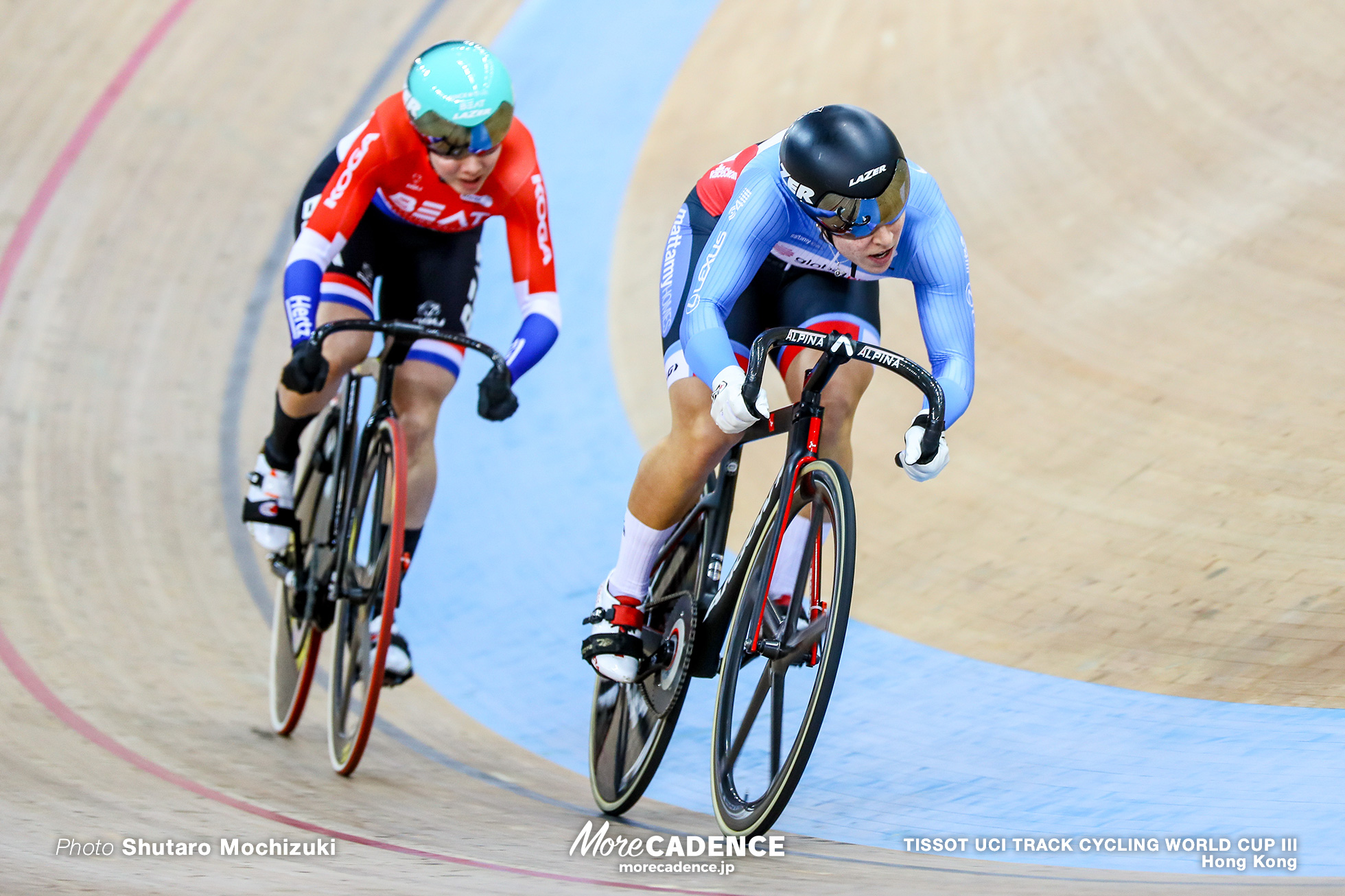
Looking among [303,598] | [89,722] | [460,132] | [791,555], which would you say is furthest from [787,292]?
[89,722]

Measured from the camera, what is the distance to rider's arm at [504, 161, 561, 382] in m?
3.29

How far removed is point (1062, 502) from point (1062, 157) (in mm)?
2115

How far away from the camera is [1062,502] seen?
4.17 metres

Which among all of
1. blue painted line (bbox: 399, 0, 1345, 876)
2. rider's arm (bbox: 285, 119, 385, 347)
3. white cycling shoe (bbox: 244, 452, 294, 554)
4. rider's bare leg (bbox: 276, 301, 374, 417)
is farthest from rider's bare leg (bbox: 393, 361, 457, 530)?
blue painted line (bbox: 399, 0, 1345, 876)

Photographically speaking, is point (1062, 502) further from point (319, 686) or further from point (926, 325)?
point (319, 686)

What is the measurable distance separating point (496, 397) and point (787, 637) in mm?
915

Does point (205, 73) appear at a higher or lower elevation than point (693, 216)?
higher

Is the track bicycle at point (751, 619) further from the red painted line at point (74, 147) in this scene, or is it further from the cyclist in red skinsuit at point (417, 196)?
the red painted line at point (74, 147)

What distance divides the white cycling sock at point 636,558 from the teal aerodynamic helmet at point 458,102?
917mm

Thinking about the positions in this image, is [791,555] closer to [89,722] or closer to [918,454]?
[918,454]

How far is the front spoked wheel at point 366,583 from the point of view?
9.96 feet

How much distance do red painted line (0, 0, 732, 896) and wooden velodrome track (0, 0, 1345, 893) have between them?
0.10ft

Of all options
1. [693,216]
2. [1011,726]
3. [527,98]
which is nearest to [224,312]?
[527,98]

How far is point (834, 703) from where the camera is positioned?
144 inches
